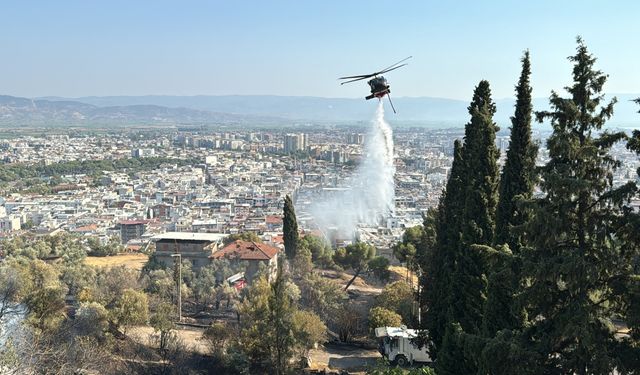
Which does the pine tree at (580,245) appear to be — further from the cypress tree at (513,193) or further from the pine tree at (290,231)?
the pine tree at (290,231)

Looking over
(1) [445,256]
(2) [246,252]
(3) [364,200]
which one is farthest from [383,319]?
(3) [364,200]

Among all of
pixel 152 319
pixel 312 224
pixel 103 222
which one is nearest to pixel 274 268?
pixel 152 319

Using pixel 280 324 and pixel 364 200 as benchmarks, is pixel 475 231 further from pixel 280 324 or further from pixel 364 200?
pixel 364 200

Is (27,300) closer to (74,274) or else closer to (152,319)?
(152,319)

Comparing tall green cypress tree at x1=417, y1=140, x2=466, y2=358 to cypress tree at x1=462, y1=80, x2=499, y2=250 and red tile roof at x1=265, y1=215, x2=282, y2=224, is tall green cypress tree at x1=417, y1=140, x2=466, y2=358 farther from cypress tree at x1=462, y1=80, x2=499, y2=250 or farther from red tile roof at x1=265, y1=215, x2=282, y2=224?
red tile roof at x1=265, y1=215, x2=282, y2=224

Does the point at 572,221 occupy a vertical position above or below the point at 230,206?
above

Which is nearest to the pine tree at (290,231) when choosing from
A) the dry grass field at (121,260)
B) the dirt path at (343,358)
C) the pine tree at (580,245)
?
the dry grass field at (121,260)
